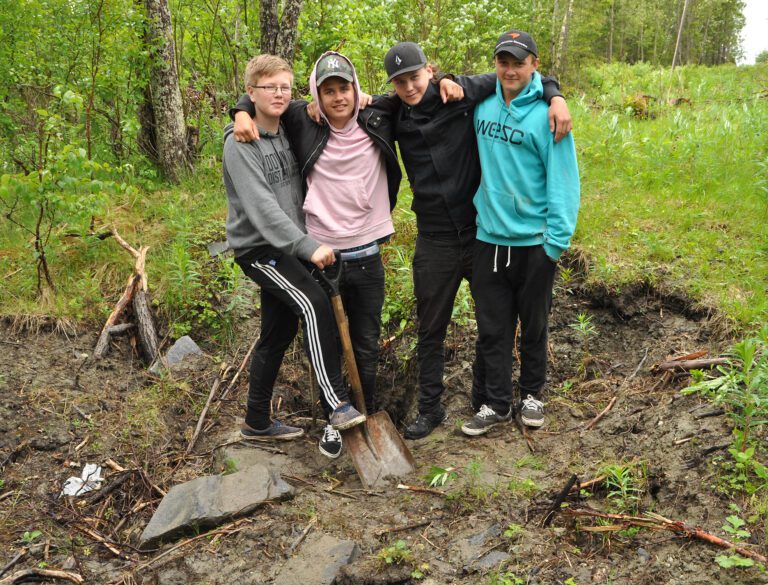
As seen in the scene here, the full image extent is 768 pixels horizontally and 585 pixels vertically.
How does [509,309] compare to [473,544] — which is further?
[509,309]

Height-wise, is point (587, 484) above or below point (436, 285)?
below

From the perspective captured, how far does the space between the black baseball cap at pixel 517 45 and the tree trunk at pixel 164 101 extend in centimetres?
492

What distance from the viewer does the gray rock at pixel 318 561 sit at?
2994 millimetres

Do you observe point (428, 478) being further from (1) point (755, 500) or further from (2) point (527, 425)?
(1) point (755, 500)

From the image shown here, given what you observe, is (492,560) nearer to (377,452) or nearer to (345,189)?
(377,452)

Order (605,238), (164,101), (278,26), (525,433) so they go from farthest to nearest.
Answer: (164,101)
(278,26)
(605,238)
(525,433)

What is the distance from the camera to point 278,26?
6.75 m

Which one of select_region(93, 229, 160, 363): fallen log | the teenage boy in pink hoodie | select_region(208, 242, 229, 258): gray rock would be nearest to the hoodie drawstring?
the teenage boy in pink hoodie

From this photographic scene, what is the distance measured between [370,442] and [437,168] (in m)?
1.85

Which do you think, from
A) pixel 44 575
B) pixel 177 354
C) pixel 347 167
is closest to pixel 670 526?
pixel 347 167

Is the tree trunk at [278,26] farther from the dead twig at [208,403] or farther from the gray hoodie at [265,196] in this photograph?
the dead twig at [208,403]

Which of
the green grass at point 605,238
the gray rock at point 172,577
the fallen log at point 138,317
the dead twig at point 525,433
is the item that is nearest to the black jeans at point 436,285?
the dead twig at point 525,433

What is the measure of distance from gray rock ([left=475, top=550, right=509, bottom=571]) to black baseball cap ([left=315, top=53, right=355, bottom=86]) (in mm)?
2710

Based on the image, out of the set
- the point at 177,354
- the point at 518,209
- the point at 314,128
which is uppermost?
the point at 314,128
